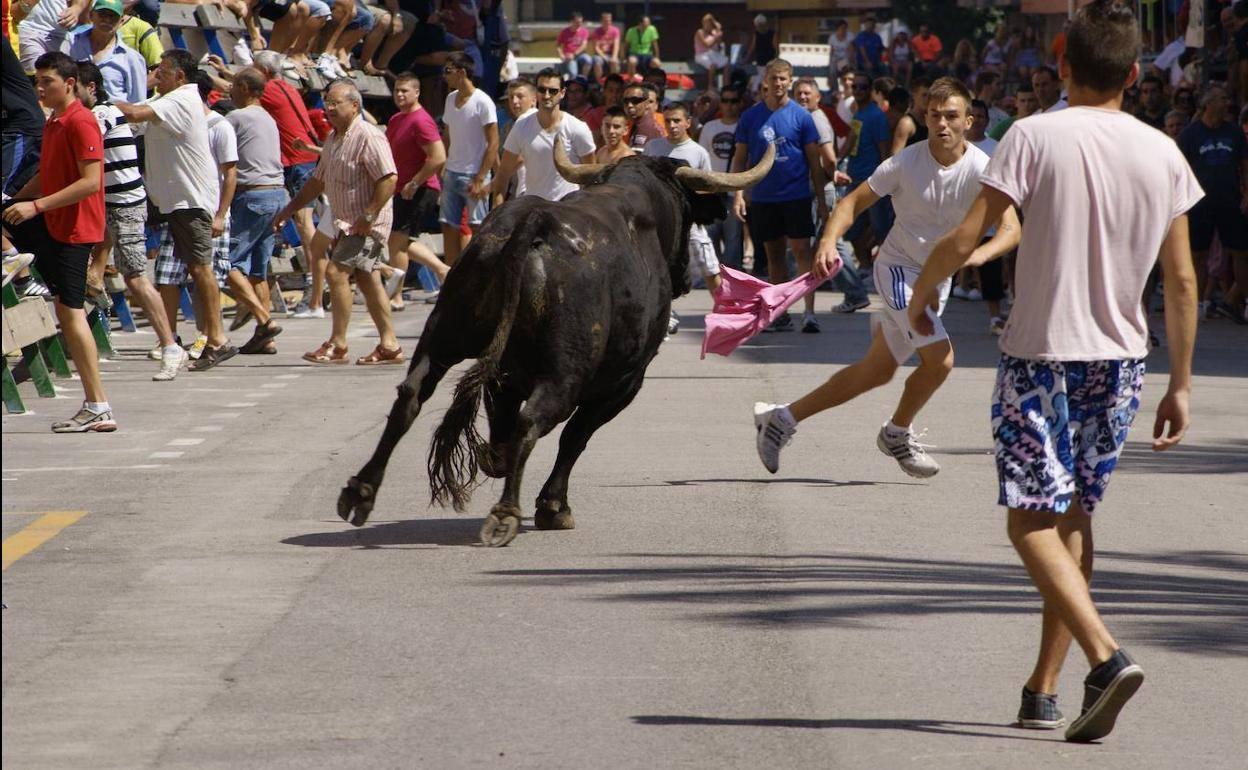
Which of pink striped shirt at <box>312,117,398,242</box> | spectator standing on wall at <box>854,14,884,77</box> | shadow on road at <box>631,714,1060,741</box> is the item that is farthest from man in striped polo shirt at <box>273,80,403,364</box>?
spectator standing on wall at <box>854,14,884,77</box>

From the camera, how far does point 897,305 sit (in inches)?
369

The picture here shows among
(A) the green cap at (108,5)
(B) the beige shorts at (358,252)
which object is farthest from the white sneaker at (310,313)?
(B) the beige shorts at (358,252)

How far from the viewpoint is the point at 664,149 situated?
16.8 m

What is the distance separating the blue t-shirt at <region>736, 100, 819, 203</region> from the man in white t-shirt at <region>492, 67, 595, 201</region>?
1.68 m

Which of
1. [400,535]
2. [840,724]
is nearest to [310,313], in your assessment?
[400,535]

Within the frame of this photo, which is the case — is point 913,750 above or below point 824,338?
above

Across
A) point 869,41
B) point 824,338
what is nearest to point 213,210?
point 824,338

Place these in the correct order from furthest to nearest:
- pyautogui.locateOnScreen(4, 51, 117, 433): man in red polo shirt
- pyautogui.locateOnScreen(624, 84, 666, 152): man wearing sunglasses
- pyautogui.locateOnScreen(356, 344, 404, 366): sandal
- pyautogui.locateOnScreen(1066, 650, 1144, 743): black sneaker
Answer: pyautogui.locateOnScreen(624, 84, 666, 152): man wearing sunglasses
pyautogui.locateOnScreen(356, 344, 404, 366): sandal
pyautogui.locateOnScreen(4, 51, 117, 433): man in red polo shirt
pyautogui.locateOnScreen(1066, 650, 1144, 743): black sneaker

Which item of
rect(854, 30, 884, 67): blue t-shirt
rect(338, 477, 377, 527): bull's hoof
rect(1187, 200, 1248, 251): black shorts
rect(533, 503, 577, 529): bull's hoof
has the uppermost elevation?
rect(338, 477, 377, 527): bull's hoof

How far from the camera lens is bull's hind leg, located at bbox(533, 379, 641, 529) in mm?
8359

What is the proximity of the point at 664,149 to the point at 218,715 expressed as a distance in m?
11.8

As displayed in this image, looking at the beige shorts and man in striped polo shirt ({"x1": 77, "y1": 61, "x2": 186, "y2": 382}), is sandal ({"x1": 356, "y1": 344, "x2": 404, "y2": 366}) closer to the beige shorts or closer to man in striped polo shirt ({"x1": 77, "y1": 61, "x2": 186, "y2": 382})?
the beige shorts

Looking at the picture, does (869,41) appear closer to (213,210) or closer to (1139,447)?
(213,210)

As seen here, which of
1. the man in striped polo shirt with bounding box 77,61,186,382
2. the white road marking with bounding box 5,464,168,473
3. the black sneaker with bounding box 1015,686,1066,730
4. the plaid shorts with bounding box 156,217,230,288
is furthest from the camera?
the plaid shorts with bounding box 156,217,230,288
